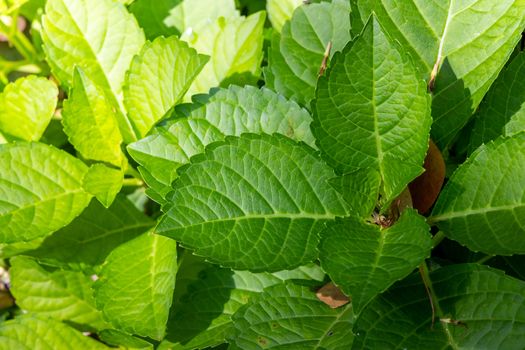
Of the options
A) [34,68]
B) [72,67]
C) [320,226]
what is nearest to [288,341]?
[320,226]

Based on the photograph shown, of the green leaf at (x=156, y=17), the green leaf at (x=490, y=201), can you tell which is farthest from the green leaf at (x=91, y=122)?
the green leaf at (x=490, y=201)

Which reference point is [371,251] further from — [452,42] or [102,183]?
[102,183]

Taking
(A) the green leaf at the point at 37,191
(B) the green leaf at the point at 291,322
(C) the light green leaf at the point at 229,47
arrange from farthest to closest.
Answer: (C) the light green leaf at the point at 229,47, (A) the green leaf at the point at 37,191, (B) the green leaf at the point at 291,322

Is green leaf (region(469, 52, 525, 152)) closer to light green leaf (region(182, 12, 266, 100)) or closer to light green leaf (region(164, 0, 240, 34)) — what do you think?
light green leaf (region(182, 12, 266, 100))

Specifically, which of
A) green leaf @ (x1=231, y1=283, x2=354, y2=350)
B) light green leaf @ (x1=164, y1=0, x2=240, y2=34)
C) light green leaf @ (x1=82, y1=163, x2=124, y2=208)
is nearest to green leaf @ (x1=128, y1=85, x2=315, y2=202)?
light green leaf @ (x1=82, y1=163, x2=124, y2=208)

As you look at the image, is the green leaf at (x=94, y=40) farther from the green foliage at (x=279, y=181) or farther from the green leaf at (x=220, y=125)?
the green leaf at (x=220, y=125)

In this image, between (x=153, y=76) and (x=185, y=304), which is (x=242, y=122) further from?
(x=185, y=304)
